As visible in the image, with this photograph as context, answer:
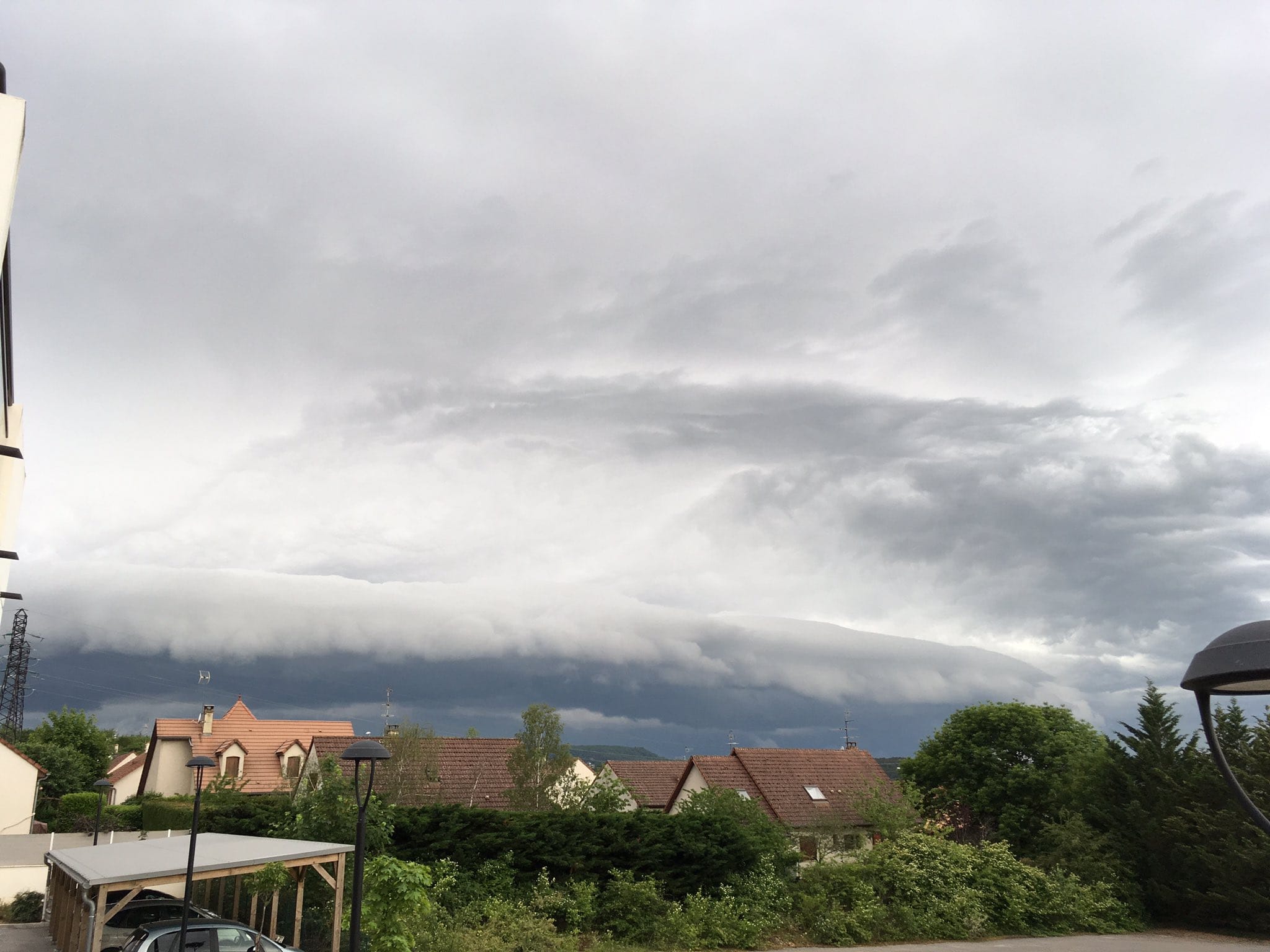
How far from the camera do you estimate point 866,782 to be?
31.8m

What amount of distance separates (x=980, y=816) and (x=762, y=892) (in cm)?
2342

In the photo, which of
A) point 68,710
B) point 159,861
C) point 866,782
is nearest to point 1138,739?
point 866,782

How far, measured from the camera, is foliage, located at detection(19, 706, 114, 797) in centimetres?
5381

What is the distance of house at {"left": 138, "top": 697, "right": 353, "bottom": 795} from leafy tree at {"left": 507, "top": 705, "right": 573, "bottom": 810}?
2928cm

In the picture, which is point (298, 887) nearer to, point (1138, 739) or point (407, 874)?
point (407, 874)

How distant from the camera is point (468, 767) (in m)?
32.9

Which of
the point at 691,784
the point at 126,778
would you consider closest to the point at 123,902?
the point at 691,784

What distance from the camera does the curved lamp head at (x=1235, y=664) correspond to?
11.6 feet

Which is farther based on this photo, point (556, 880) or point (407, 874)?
point (556, 880)

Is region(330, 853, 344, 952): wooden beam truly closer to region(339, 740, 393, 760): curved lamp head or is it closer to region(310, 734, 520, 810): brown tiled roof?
region(339, 740, 393, 760): curved lamp head

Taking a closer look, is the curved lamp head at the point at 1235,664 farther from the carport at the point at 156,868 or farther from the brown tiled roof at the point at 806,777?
the brown tiled roof at the point at 806,777

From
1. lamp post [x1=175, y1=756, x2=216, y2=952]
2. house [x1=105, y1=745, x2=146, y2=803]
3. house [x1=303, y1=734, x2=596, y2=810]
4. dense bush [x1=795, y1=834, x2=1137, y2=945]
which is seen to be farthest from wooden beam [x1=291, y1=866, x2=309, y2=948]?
house [x1=105, y1=745, x2=146, y2=803]

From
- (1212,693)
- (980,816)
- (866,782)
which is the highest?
(1212,693)

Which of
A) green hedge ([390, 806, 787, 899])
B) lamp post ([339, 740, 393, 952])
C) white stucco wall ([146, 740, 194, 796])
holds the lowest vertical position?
white stucco wall ([146, 740, 194, 796])
